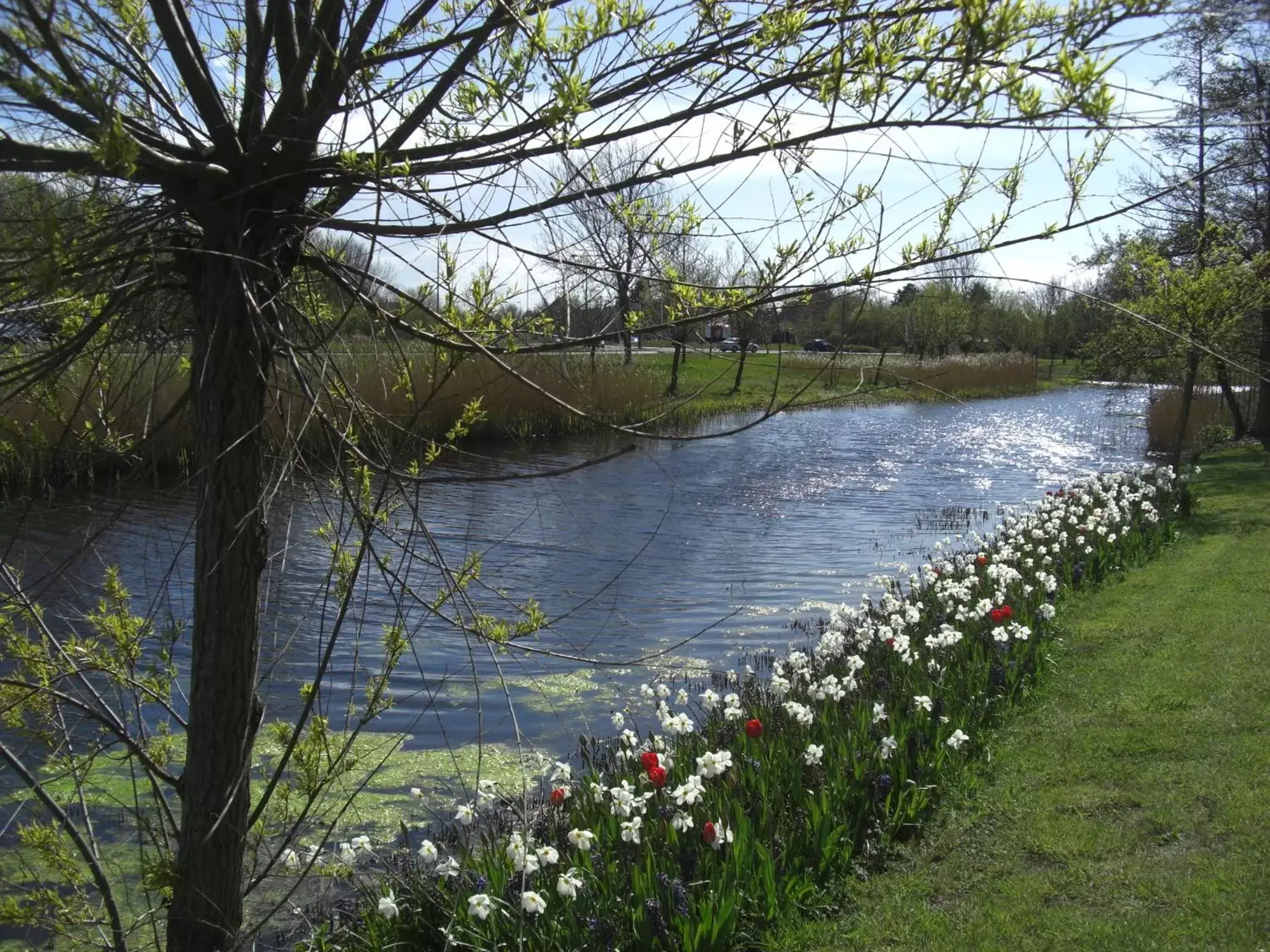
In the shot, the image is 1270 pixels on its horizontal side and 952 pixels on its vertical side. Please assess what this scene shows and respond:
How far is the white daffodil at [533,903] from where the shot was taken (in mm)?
3053

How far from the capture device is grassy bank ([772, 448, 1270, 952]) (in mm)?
3793

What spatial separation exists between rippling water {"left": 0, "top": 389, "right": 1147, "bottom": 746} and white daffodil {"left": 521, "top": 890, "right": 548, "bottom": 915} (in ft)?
2.22

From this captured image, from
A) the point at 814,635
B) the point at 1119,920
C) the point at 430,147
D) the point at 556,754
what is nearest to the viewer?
the point at 430,147

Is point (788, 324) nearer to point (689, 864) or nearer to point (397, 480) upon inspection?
point (397, 480)

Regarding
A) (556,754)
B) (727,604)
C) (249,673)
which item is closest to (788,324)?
(249,673)

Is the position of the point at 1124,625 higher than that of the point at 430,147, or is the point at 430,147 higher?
the point at 430,147

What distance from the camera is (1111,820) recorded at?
15.2 ft

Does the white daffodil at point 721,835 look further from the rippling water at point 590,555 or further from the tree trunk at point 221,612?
the tree trunk at point 221,612

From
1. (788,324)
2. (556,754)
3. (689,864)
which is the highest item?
(788,324)

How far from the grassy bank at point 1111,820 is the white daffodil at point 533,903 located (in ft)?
3.30

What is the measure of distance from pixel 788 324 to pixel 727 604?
696 cm

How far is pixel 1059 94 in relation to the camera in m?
2.03

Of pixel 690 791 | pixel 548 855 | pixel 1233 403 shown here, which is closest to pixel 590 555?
pixel 690 791

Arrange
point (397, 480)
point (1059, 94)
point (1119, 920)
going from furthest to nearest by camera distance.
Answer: point (1119, 920) < point (397, 480) < point (1059, 94)
